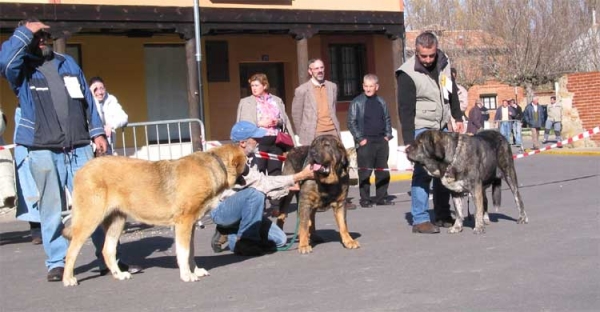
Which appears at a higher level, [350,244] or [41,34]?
[41,34]

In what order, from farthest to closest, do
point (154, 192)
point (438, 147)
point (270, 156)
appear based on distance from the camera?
point (270, 156)
point (438, 147)
point (154, 192)

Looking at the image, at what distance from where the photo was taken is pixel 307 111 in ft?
37.1

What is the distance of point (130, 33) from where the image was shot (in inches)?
715

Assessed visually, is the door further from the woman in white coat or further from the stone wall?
the stone wall

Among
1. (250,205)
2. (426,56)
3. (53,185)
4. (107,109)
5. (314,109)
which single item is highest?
(426,56)

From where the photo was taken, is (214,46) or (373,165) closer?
(373,165)

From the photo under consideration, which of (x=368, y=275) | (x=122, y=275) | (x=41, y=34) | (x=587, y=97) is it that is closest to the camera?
(x=368, y=275)

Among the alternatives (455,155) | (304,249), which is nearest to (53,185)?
(304,249)

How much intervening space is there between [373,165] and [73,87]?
20.9ft

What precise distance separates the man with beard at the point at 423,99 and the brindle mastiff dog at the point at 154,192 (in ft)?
8.65

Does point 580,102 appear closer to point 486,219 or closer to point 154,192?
point 486,219

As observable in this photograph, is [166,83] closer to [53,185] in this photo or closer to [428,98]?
[428,98]

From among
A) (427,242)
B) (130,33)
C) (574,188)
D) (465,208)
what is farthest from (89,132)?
(130,33)

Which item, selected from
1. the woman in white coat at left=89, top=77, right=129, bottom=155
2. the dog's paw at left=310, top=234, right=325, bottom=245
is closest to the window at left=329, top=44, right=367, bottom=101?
the woman in white coat at left=89, top=77, right=129, bottom=155
